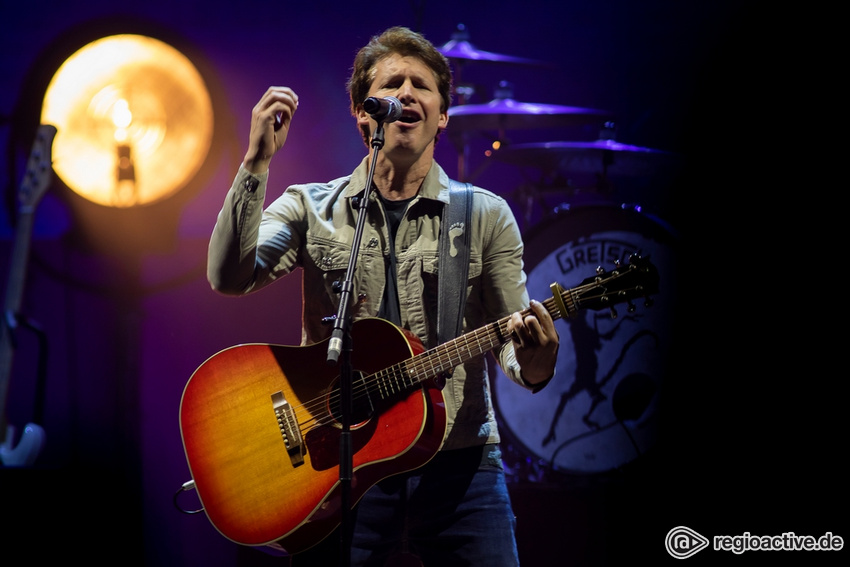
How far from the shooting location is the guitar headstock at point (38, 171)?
163 inches

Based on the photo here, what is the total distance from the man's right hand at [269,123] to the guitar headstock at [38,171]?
2.48 metres

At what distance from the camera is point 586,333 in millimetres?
4133

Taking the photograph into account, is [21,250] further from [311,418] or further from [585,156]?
[585,156]

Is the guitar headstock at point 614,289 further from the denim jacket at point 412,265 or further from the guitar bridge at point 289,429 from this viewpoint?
the guitar bridge at point 289,429

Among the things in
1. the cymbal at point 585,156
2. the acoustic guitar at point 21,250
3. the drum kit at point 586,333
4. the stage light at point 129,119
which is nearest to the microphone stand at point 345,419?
the drum kit at point 586,333

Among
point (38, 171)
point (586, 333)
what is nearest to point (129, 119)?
point (38, 171)

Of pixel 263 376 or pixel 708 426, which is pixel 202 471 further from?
pixel 708 426

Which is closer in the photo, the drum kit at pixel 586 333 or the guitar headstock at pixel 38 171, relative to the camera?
the drum kit at pixel 586 333

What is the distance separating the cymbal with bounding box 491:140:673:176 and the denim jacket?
1.58 metres

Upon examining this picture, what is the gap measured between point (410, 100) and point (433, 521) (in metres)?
1.33

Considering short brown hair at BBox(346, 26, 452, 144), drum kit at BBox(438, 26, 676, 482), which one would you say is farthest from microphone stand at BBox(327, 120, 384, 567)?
drum kit at BBox(438, 26, 676, 482)

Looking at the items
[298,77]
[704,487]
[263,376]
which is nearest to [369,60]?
[263,376]

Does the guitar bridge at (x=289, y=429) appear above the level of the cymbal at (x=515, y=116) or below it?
below

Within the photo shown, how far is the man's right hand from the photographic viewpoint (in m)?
2.09
